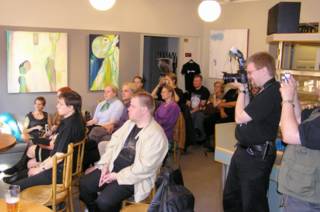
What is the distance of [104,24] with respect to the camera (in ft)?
21.0

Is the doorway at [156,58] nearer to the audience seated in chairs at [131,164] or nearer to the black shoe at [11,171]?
the black shoe at [11,171]

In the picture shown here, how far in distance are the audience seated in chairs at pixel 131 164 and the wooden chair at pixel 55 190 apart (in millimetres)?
165

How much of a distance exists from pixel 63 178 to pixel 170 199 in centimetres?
107

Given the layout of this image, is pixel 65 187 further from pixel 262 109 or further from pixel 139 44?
pixel 139 44

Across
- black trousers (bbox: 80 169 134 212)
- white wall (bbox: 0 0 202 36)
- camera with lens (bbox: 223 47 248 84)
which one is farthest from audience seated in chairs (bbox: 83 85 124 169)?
camera with lens (bbox: 223 47 248 84)

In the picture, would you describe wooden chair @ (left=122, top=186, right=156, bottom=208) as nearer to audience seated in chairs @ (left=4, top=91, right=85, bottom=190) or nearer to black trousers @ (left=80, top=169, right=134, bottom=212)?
black trousers @ (left=80, top=169, right=134, bottom=212)

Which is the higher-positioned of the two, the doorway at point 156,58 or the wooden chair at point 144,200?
the doorway at point 156,58

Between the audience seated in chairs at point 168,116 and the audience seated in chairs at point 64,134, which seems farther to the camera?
the audience seated in chairs at point 168,116

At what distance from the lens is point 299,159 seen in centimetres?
206

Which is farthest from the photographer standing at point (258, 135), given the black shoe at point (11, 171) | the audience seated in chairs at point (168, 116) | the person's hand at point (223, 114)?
the person's hand at point (223, 114)

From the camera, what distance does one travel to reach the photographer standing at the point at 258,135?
8.46 feet

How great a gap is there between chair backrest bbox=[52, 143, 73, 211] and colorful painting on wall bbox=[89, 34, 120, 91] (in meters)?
3.50

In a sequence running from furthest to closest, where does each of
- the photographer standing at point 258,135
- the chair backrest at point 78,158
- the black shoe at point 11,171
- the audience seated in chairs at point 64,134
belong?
the black shoe at point 11,171 → the chair backrest at point 78,158 → the audience seated in chairs at point 64,134 → the photographer standing at point 258,135

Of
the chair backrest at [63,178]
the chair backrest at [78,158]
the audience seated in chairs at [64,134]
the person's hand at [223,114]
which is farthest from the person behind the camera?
the person's hand at [223,114]
